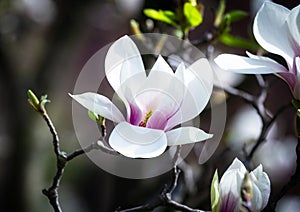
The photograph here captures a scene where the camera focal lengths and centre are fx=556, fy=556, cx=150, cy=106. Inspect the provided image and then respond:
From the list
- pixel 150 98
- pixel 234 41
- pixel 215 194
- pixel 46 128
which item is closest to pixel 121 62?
pixel 150 98

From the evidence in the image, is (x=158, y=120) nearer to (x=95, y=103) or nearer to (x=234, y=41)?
(x=95, y=103)

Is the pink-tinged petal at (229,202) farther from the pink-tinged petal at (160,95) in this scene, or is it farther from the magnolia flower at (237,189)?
the pink-tinged petal at (160,95)

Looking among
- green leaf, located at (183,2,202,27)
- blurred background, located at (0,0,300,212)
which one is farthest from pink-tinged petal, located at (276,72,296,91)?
blurred background, located at (0,0,300,212)

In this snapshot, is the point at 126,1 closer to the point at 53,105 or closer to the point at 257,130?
the point at 53,105

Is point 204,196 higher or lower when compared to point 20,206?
higher

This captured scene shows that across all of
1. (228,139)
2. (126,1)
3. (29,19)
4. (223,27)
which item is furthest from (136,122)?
(29,19)
